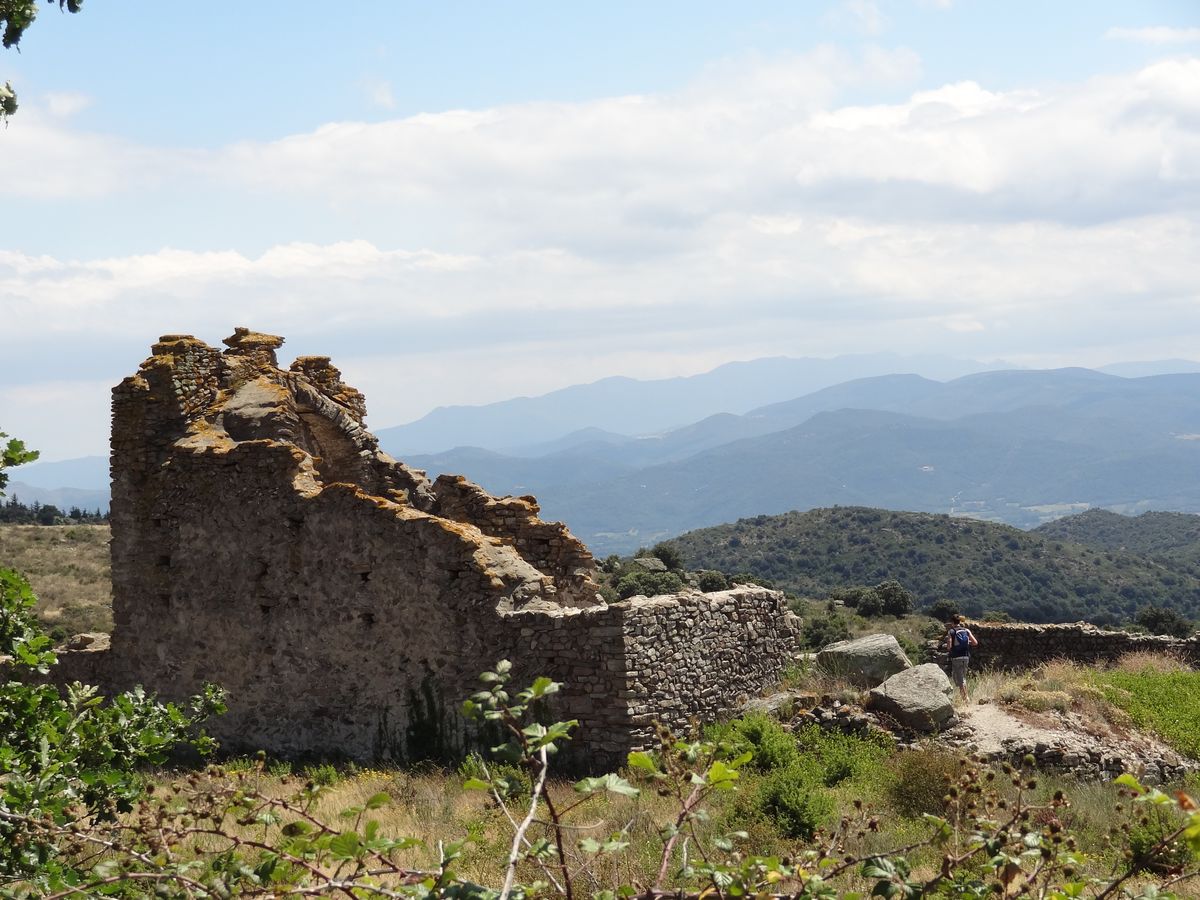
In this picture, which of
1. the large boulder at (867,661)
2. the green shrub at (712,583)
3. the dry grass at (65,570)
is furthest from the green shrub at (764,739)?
the dry grass at (65,570)

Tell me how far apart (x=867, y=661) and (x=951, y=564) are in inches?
1901

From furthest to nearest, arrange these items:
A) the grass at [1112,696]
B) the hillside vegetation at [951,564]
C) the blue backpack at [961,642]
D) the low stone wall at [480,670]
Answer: the hillside vegetation at [951,564] < the blue backpack at [961,642] < the grass at [1112,696] < the low stone wall at [480,670]

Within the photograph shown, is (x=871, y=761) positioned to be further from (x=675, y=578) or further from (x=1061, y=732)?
(x=675, y=578)

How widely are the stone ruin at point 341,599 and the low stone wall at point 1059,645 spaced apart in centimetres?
585

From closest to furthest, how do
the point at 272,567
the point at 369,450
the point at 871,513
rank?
the point at 272,567
the point at 369,450
the point at 871,513

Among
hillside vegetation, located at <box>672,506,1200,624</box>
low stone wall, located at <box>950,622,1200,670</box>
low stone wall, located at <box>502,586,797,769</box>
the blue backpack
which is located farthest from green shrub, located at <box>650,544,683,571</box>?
low stone wall, located at <box>502,586,797,769</box>

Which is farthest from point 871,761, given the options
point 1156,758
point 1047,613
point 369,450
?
point 1047,613

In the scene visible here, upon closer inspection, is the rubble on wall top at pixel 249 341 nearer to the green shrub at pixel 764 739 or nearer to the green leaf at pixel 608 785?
the green shrub at pixel 764 739

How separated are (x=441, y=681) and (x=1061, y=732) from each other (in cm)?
699

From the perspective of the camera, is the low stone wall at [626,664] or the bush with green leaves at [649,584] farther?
the bush with green leaves at [649,584]

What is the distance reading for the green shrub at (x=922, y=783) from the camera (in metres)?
11.2

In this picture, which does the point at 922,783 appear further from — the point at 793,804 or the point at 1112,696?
the point at 1112,696

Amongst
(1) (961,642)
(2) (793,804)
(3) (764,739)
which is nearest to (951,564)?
(1) (961,642)

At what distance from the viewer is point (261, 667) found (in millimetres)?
14859
